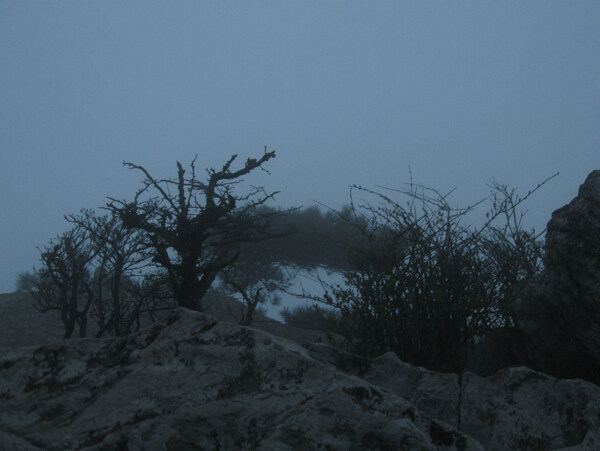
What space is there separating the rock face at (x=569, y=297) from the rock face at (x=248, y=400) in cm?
136

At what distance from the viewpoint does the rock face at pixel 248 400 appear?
1.73 meters

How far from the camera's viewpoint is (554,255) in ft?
14.0

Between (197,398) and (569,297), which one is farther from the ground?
(569,297)

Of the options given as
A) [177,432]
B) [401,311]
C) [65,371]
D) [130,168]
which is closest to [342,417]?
[177,432]

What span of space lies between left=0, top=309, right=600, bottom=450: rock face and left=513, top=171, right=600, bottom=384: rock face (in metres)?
1.36

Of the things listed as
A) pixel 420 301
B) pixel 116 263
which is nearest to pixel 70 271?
pixel 116 263

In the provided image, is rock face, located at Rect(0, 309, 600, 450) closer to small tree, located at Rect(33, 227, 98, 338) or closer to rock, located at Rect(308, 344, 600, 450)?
rock, located at Rect(308, 344, 600, 450)

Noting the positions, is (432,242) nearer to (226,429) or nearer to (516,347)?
(516,347)

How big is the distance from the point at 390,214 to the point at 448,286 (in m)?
1.09

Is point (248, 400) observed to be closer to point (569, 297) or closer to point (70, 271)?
point (569, 297)

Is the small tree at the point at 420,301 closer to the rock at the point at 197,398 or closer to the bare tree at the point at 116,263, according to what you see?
the rock at the point at 197,398

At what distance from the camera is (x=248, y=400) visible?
6.17 feet

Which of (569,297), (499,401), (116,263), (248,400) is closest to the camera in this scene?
(248,400)

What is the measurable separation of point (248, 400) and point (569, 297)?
3150 millimetres
